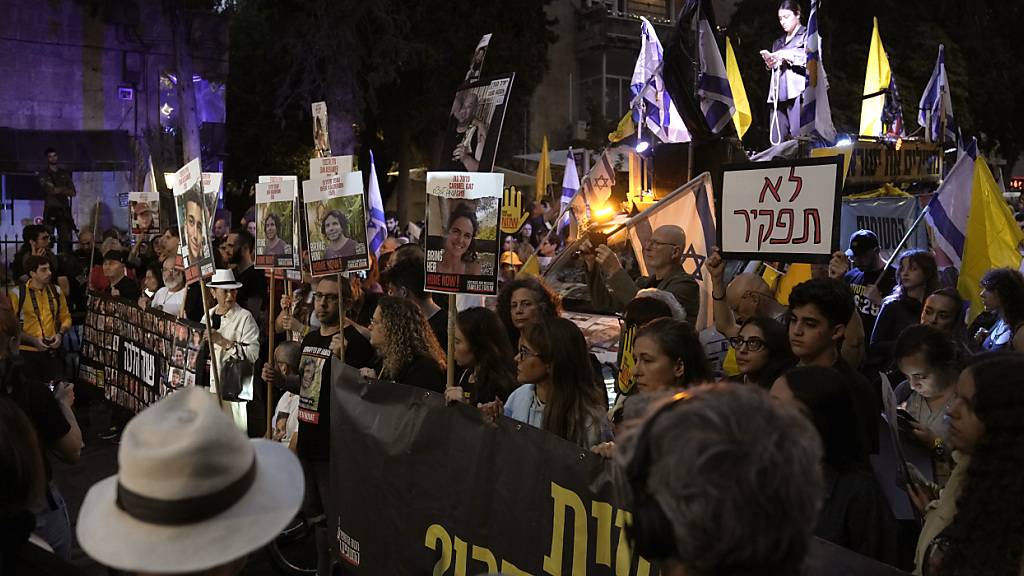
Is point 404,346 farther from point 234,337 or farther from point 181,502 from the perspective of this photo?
point 181,502

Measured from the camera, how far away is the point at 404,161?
35844 millimetres

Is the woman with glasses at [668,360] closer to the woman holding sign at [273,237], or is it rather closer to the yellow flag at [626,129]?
the woman holding sign at [273,237]

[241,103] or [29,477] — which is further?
[241,103]

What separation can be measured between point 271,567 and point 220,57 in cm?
2263

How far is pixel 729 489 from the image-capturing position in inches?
67.7

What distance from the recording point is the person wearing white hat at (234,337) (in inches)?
310

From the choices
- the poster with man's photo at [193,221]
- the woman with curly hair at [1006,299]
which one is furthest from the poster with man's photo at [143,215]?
the woman with curly hair at [1006,299]

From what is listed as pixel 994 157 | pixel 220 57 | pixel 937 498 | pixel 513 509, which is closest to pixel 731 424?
pixel 937 498

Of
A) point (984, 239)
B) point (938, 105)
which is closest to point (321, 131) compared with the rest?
point (984, 239)

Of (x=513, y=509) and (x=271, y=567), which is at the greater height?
(x=513, y=509)

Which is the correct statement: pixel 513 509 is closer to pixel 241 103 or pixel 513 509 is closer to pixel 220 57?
pixel 220 57

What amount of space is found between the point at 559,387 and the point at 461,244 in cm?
137

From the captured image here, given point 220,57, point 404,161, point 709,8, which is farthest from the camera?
point 404,161

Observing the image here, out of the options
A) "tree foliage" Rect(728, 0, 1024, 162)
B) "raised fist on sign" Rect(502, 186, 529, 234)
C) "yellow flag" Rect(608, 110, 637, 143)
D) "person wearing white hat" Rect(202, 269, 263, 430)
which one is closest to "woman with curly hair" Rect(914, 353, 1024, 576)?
"person wearing white hat" Rect(202, 269, 263, 430)
